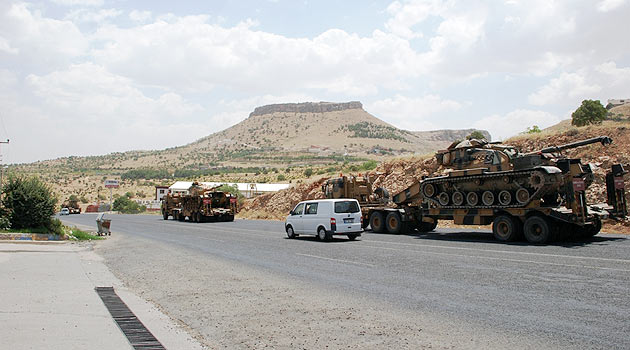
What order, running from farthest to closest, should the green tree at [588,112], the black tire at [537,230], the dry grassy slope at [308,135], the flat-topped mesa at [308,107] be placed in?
the flat-topped mesa at [308,107] → the dry grassy slope at [308,135] → the green tree at [588,112] → the black tire at [537,230]

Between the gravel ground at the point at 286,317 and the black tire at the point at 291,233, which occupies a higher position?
the black tire at the point at 291,233

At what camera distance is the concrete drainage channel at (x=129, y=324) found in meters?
6.14

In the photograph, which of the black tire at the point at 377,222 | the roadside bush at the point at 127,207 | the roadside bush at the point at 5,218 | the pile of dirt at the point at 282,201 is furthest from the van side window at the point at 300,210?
the roadside bush at the point at 127,207

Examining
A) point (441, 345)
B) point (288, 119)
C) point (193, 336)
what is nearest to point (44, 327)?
point (193, 336)

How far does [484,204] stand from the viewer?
747 inches

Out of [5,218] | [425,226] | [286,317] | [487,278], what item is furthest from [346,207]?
[5,218]

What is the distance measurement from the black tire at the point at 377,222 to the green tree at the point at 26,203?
14.0 metres

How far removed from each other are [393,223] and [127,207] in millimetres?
67855

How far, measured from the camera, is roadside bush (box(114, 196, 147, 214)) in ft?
264

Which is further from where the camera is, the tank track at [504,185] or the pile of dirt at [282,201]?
the pile of dirt at [282,201]

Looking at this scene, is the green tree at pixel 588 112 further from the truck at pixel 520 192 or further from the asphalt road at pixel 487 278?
the asphalt road at pixel 487 278

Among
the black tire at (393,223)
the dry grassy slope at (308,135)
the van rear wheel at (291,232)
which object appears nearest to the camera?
the van rear wheel at (291,232)

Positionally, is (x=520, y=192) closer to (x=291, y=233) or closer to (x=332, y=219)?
(x=332, y=219)

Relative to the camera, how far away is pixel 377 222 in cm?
2386
